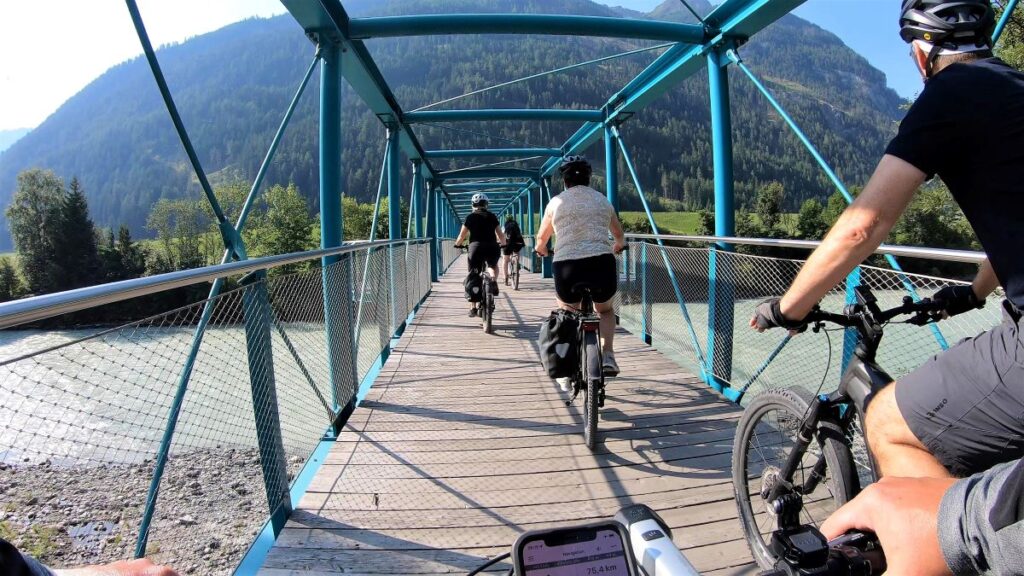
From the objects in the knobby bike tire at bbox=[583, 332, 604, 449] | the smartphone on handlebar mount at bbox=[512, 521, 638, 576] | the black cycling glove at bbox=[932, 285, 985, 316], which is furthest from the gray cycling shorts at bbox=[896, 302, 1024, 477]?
the knobby bike tire at bbox=[583, 332, 604, 449]

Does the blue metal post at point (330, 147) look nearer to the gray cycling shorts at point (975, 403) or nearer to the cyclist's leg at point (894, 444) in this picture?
the cyclist's leg at point (894, 444)

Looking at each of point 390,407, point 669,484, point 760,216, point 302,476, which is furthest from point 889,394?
point 760,216

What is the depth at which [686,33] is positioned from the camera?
4.52 metres

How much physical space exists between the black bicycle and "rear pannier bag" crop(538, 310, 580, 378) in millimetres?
1380

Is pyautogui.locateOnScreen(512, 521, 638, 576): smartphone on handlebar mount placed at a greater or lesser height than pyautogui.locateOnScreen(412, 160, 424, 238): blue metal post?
lesser

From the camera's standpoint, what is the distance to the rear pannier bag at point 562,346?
132 inches

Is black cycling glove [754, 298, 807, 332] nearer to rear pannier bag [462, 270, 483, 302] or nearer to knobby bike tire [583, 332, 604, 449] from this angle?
knobby bike tire [583, 332, 604, 449]

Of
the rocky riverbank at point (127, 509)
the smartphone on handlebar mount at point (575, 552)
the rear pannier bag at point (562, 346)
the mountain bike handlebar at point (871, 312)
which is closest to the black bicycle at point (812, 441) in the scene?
the mountain bike handlebar at point (871, 312)

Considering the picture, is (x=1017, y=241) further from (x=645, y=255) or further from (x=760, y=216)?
(x=760, y=216)

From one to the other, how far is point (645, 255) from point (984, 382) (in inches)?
184

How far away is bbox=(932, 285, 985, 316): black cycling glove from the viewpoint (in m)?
1.54

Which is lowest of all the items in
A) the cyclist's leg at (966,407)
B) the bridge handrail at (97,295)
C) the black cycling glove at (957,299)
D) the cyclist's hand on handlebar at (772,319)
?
the cyclist's leg at (966,407)

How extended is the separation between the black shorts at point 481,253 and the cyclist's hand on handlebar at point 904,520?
6.37 m

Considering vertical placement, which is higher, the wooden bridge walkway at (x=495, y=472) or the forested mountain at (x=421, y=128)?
the forested mountain at (x=421, y=128)
